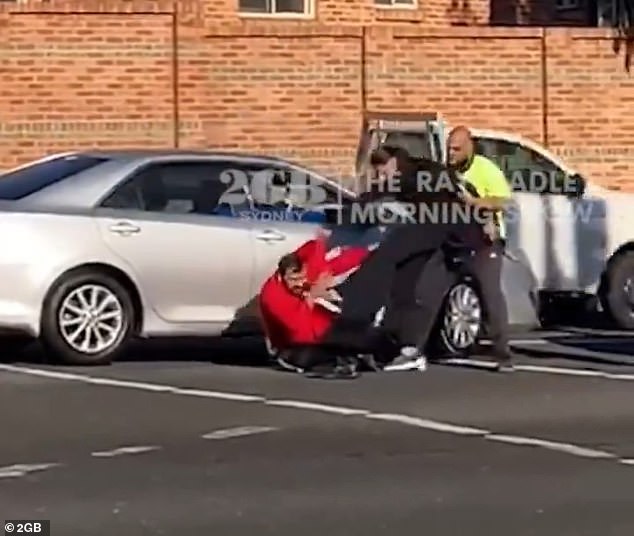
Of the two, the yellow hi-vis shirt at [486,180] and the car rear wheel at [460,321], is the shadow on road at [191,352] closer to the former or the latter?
the car rear wheel at [460,321]

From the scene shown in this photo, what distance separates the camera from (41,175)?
14359 mm

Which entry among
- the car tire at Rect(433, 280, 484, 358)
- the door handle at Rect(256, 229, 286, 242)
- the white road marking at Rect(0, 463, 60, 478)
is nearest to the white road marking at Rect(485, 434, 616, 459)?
the white road marking at Rect(0, 463, 60, 478)

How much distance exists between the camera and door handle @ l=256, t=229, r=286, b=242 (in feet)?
47.2

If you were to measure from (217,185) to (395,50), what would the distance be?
946 centimetres

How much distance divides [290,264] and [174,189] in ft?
4.25

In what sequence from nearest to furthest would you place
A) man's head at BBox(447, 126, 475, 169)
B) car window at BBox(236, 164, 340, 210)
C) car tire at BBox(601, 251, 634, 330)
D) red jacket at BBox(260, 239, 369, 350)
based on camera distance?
red jacket at BBox(260, 239, 369, 350)
man's head at BBox(447, 126, 475, 169)
car window at BBox(236, 164, 340, 210)
car tire at BBox(601, 251, 634, 330)

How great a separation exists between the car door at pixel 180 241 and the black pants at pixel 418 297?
1.24 meters

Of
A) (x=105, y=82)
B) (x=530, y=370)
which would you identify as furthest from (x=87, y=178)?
(x=105, y=82)

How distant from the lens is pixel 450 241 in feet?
45.5

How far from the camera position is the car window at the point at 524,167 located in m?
17.7

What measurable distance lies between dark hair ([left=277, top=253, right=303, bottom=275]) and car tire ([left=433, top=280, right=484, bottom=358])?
4.08 ft

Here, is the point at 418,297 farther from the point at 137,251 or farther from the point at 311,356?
the point at 137,251

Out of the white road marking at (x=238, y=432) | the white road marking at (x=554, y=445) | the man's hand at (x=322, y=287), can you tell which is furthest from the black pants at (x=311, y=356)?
the white road marking at (x=554, y=445)

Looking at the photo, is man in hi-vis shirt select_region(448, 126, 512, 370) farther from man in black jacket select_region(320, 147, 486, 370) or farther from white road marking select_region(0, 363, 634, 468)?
white road marking select_region(0, 363, 634, 468)
